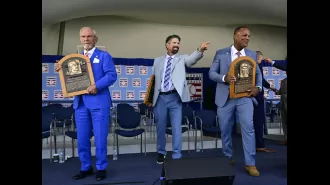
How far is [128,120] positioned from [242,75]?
8.00 feet

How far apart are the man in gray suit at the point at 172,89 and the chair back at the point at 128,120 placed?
3.62ft

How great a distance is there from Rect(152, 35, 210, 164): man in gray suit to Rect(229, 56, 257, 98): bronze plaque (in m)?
0.68

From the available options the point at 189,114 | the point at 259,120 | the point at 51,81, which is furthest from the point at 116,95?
the point at 259,120

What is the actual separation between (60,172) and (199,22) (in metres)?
7.62

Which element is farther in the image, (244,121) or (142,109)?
(142,109)

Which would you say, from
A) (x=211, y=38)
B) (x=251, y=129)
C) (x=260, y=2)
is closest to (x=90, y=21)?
(x=211, y=38)

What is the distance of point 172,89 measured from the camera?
4.06 meters

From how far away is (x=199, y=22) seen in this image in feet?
33.4

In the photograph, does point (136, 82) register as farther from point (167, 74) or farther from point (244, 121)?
point (244, 121)

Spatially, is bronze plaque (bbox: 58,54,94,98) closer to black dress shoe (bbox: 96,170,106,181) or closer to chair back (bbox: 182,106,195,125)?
black dress shoe (bbox: 96,170,106,181)

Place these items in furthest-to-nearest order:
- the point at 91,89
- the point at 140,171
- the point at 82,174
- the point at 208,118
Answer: the point at 208,118
the point at 140,171
the point at 82,174
the point at 91,89

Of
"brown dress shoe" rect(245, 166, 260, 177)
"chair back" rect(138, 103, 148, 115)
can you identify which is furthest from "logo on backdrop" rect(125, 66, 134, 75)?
"brown dress shoe" rect(245, 166, 260, 177)

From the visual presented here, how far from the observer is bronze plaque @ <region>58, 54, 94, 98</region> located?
332 centimetres
